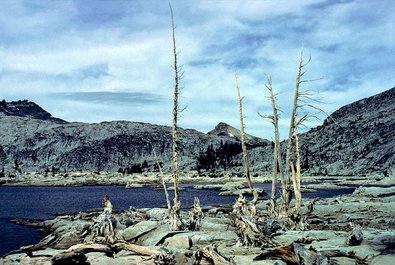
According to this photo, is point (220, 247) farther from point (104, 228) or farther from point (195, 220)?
point (104, 228)

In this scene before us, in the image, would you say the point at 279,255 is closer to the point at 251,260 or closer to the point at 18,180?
the point at 251,260

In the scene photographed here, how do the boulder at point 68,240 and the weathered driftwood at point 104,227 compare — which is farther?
the boulder at point 68,240

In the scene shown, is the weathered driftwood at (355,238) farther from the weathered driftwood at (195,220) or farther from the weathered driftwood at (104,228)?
the weathered driftwood at (104,228)

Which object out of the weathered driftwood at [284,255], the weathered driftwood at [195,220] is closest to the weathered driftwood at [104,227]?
the weathered driftwood at [195,220]

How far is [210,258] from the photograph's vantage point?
57.5 feet

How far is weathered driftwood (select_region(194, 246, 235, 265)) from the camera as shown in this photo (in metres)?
17.0

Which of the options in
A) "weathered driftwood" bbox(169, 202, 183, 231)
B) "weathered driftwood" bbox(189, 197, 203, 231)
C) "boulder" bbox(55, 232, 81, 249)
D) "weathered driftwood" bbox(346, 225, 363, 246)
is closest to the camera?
"weathered driftwood" bbox(346, 225, 363, 246)

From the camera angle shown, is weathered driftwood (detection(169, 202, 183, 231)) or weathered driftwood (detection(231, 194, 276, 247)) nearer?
weathered driftwood (detection(231, 194, 276, 247))

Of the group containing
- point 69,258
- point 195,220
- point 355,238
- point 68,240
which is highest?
point 355,238

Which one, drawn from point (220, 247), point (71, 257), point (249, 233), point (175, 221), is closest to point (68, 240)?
point (175, 221)

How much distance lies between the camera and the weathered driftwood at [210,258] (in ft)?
55.9

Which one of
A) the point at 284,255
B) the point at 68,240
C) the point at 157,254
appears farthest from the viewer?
the point at 68,240

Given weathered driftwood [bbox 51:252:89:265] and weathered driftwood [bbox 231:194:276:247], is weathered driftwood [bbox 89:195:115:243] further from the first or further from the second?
weathered driftwood [bbox 231:194:276:247]

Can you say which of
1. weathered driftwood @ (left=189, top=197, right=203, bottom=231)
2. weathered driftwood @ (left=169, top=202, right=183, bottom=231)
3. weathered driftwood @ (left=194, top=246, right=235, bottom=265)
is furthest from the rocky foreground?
weathered driftwood @ (left=169, top=202, right=183, bottom=231)
